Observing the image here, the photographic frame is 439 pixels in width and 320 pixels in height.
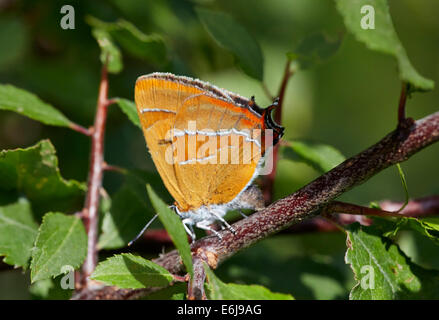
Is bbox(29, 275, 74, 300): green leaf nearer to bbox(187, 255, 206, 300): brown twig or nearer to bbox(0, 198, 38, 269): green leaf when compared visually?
bbox(0, 198, 38, 269): green leaf

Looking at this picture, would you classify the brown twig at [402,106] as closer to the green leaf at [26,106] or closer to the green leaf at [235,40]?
the green leaf at [235,40]

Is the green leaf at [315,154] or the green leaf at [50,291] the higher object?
the green leaf at [315,154]

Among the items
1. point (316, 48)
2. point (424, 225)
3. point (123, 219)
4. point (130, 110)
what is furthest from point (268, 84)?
point (424, 225)

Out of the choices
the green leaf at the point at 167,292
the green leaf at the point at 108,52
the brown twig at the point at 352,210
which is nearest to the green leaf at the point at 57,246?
the green leaf at the point at 167,292

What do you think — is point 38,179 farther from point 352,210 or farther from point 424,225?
point 424,225
